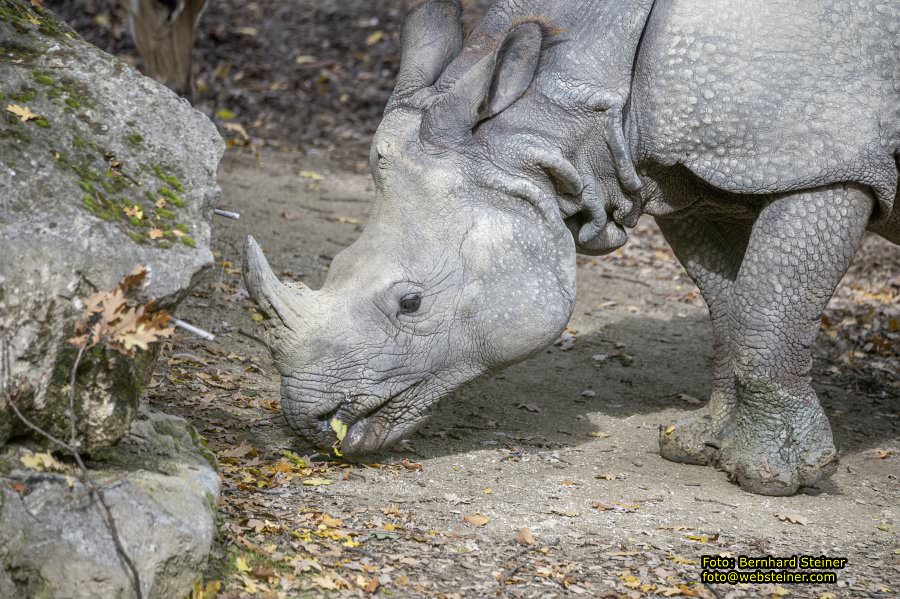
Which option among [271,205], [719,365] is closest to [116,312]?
[719,365]

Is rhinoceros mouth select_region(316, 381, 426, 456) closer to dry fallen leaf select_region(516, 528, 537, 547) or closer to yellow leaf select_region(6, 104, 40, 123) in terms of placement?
dry fallen leaf select_region(516, 528, 537, 547)

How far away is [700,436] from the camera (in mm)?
6531

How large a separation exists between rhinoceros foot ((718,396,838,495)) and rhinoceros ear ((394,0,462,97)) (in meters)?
2.46

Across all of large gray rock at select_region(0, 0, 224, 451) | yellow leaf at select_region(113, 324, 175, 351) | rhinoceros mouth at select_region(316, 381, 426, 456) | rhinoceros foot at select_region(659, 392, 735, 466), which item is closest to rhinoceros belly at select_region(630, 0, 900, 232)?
rhinoceros foot at select_region(659, 392, 735, 466)

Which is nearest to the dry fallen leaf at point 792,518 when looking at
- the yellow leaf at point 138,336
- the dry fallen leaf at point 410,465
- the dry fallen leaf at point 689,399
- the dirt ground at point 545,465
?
the dirt ground at point 545,465

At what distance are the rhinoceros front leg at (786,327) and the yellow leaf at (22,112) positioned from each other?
139 inches

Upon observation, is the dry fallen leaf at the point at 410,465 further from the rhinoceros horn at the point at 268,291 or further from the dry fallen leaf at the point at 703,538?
the dry fallen leaf at the point at 703,538

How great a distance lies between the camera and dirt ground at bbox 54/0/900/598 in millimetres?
4684

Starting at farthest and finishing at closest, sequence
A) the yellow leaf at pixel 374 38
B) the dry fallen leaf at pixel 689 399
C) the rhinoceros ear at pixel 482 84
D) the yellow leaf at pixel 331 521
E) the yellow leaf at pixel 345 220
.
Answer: the yellow leaf at pixel 374 38
the yellow leaf at pixel 345 220
the dry fallen leaf at pixel 689 399
the rhinoceros ear at pixel 482 84
the yellow leaf at pixel 331 521

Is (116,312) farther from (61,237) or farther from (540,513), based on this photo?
(540,513)

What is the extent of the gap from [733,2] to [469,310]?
2.04 metres

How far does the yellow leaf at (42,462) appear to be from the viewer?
3.88 metres

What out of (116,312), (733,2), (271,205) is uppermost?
(733,2)

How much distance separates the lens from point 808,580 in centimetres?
500
